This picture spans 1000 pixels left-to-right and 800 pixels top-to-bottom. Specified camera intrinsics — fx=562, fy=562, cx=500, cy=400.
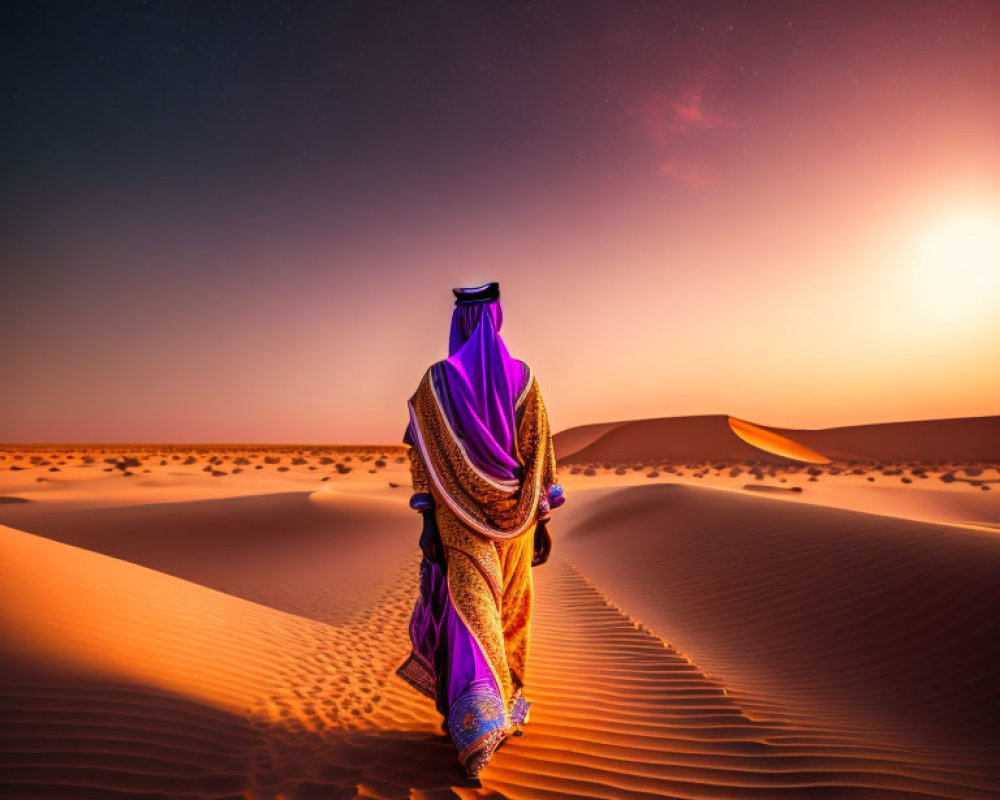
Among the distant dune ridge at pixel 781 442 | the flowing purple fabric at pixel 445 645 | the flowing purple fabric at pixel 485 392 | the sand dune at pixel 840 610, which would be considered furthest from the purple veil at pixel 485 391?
the distant dune ridge at pixel 781 442

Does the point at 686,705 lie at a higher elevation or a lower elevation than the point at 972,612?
lower

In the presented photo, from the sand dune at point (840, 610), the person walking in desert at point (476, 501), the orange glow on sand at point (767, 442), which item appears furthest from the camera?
the orange glow on sand at point (767, 442)

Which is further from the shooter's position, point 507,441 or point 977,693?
point 977,693

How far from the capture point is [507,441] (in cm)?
372

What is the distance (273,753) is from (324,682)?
1.57m

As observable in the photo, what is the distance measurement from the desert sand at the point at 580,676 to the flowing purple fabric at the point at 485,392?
6.10 feet

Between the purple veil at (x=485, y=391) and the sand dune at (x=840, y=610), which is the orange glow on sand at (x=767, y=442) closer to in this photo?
the sand dune at (x=840, y=610)

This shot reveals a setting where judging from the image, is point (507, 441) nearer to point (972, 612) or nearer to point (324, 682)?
point (324, 682)

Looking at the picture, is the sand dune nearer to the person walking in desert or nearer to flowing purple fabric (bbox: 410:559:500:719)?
the person walking in desert

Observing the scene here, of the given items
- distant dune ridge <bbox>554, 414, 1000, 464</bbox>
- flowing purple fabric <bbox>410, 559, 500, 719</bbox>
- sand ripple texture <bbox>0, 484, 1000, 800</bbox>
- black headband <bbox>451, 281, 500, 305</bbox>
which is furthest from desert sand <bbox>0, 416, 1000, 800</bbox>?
distant dune ridge <bbox>554, 414, 1000, 464</bbox>

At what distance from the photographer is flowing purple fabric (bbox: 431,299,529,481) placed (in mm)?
3656

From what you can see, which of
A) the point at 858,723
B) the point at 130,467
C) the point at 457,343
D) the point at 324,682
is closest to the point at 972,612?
the point at 858,723

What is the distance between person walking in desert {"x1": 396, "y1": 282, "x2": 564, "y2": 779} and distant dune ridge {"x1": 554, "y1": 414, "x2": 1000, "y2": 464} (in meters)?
60.0

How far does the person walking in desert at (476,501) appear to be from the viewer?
357cm
